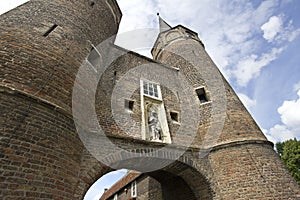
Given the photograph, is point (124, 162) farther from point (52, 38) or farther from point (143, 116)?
point (52, 38)

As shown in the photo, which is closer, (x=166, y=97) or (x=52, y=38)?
(x=52, y=38)

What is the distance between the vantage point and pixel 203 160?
296 inches

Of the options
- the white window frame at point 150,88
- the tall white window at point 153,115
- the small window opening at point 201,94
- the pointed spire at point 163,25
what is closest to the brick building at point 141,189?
the tall white window at point 153,115

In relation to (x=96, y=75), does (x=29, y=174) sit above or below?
below

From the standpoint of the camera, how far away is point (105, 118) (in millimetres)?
7027

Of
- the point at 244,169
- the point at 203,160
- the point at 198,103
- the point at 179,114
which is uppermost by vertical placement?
the point at 198,103

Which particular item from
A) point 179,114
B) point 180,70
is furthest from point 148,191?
point 180,70

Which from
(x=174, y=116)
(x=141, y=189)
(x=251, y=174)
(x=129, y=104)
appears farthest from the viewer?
(x=141, y=189)

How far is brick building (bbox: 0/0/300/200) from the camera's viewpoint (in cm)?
428

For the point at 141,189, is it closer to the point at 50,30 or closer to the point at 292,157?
the point at 50,30

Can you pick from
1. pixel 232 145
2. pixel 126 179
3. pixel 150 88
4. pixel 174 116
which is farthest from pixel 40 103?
pixel 126 179

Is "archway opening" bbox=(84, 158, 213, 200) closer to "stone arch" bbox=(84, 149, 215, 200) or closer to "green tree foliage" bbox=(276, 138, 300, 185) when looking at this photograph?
"stone arch" bbox=(84, 149, 215, 200)

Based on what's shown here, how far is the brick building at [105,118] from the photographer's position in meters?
4.28

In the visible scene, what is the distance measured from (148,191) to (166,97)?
5611mm
